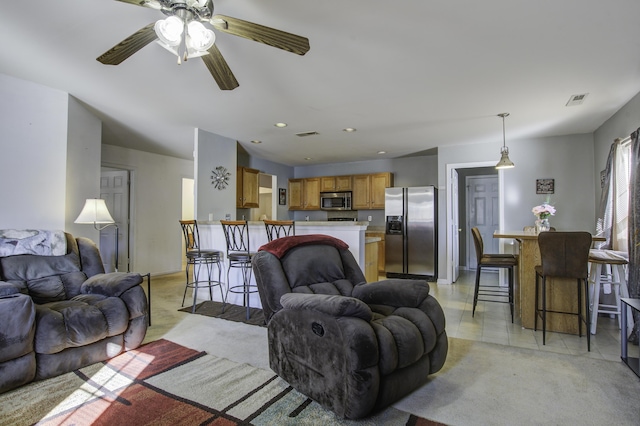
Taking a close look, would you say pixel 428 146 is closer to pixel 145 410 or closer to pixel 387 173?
pixel 387 173

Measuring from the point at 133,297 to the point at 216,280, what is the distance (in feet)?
5.96

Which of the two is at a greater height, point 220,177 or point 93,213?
point 220,177

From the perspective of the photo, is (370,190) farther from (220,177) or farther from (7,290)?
(7,290)

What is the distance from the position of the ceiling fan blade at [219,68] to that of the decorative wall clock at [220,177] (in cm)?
263

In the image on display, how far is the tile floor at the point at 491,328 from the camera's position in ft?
9.29

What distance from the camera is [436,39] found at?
7.83ft

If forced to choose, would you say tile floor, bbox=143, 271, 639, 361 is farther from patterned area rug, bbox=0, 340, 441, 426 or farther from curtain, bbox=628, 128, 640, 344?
patterned area rug, bbox=0, 340, 441, 426

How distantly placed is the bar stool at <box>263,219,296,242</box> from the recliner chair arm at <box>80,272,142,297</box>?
136 cm

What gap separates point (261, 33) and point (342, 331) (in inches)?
66.3

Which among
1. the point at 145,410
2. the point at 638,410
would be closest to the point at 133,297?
the point at 145,410

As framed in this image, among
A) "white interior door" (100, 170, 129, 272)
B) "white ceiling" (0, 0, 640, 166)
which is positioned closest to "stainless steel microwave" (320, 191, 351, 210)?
"white ceiling" (0, 0, 640, 166)

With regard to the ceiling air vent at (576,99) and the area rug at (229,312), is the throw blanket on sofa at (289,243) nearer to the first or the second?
the area rug at (229,312)

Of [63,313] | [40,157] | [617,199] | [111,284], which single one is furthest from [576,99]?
[40,157]

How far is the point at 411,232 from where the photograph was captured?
6148 millimetres
